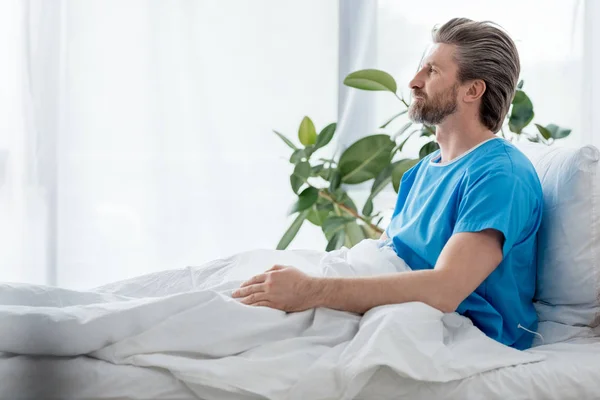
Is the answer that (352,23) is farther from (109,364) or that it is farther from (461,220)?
(109,364)

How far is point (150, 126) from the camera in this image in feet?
8.29

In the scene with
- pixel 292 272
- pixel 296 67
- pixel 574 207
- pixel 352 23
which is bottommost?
pixel 292 272

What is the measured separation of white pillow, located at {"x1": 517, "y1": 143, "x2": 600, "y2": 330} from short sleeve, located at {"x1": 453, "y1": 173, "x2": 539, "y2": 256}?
9cm

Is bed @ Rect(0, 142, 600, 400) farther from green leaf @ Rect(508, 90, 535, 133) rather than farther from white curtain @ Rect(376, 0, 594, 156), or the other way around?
white curtain @ Rect(376, 0, 594, 156)

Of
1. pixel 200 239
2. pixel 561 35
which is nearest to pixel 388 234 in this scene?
pixel 200 239

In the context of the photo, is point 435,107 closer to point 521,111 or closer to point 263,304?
point 263,304

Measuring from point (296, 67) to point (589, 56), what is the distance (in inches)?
43.9

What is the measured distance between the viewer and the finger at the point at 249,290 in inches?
48.4

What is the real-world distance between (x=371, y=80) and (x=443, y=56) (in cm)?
78

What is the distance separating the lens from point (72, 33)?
2398mm

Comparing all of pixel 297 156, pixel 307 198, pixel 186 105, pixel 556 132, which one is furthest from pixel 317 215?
pixel 556 132

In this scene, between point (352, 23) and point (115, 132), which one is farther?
point (352, 23)

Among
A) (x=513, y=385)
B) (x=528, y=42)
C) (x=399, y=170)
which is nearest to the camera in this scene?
(x=513, y=385)

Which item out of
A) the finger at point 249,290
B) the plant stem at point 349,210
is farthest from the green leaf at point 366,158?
the finger at point 249,290
